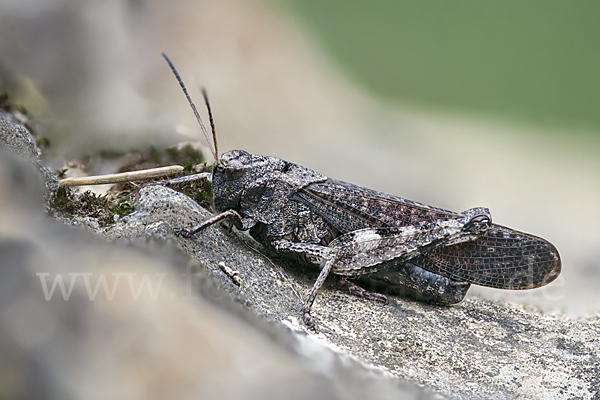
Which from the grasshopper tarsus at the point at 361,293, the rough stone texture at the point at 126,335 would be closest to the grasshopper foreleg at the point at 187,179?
the grasshopper tarsus at the point at 361,293

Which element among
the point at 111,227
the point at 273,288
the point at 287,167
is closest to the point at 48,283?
the point at 111,227

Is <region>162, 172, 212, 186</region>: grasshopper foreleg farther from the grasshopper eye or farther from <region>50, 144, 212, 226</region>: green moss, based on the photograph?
the grasshopper eye

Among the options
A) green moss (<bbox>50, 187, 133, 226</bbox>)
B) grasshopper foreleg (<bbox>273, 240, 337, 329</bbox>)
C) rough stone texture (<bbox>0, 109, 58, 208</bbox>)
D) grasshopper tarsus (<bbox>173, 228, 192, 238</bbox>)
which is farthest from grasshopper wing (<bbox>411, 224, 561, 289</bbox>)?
rough stone texture (<bbox>0, 109, 58, 208</bbox>)

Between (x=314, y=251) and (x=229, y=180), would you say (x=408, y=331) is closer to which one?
(x=314, y=251)

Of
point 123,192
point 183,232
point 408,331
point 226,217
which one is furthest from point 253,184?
point 408,331

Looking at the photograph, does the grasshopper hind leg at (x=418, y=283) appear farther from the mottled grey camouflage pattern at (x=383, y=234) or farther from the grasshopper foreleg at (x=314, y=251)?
the grasshopper foreleg at (x=314, y=251)

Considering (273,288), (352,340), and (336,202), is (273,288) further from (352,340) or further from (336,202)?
(336,202)

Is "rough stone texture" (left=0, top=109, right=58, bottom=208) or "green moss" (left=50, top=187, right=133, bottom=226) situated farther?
"green moss" (left=50, top=187, right=133, bottom=226)
